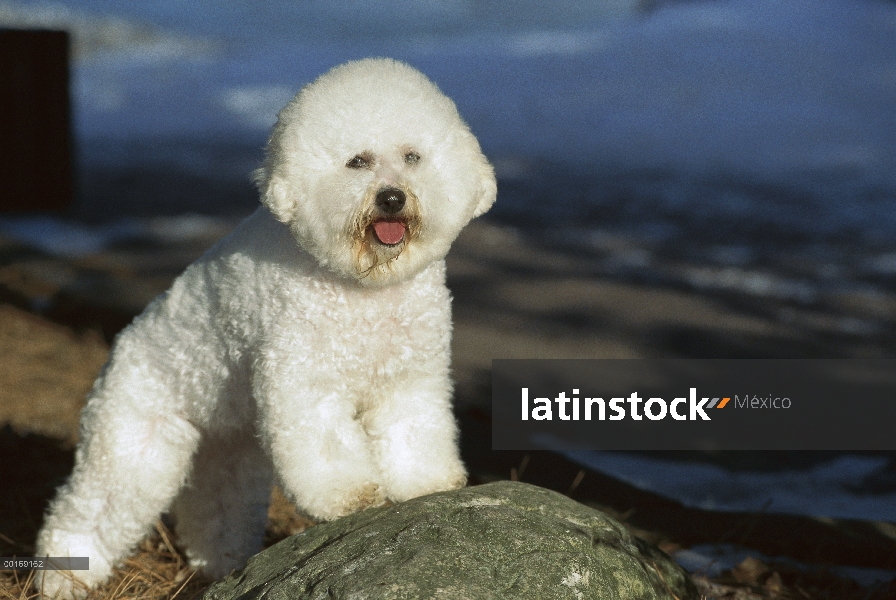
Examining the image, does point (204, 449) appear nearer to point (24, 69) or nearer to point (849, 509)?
point (849, 509)

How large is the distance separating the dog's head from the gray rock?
78 cm

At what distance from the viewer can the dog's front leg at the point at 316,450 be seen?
295cm

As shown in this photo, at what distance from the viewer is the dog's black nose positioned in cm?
280

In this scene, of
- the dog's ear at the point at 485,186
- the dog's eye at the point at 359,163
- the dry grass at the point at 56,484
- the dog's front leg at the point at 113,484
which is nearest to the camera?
the dog's eye at the point at 359,163

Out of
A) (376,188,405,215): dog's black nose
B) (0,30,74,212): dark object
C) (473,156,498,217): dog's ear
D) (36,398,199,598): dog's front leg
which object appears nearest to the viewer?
(376,188,405,215): dog's black nose

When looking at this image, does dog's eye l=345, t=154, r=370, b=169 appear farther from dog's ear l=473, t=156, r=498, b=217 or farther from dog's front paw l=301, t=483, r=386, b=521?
dog's front paw l=301, t=483, r=386, b=521

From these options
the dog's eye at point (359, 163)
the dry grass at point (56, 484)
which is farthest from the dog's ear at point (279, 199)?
the dry grass at point (56, 484)

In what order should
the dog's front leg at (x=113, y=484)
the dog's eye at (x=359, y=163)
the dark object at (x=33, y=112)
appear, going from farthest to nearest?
the dark object at (x=33, y=112), the dog's front leg at (x=113, y=484), the dog's eye at (x=359, y=163)

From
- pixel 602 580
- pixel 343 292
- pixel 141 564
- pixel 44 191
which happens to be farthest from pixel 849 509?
pixel 44 191

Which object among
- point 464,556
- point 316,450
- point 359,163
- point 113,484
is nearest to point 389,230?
point 359,163

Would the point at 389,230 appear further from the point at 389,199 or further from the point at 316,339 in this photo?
the point at 316,339

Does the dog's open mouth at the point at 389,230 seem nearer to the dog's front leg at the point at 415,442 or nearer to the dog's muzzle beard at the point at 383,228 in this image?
the dog's muzzle beard at the point at 383,228

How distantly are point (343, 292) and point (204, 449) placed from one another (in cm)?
113

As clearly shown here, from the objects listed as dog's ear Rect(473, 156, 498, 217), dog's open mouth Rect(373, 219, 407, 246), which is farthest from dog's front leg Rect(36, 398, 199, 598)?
dog's ear Rect(473, 156, 498, 217)
